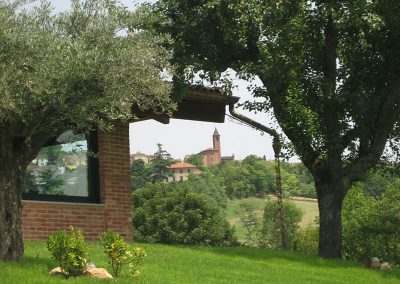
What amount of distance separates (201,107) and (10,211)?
31.2 ft

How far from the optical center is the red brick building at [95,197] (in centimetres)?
1563

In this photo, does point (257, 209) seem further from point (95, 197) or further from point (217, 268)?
point (217, 268)

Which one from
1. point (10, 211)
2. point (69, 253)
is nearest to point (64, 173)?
point (10, 211)

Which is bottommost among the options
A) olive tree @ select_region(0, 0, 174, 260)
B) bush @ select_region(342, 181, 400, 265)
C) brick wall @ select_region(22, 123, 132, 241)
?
bush @ select_region(342, 181, 400, 265)

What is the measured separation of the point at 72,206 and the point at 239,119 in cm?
641

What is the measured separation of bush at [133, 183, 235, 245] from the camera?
29562mm

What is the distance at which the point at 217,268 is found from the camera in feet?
44.8

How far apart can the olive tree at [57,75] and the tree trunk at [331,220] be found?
29.0ft

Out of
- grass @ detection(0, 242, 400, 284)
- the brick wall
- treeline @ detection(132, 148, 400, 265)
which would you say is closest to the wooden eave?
the brick wall

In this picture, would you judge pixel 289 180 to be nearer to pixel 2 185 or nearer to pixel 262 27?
pixel 262 27

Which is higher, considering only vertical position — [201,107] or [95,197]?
[201,107]

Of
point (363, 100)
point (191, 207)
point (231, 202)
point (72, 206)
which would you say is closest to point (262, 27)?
point (363, 100)

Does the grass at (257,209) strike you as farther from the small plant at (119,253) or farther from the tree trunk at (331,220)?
the small plant at (119,253)

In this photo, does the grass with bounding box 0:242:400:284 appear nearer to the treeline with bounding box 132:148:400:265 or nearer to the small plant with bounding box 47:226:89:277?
the small plant with bounding box 47:226:89:277
